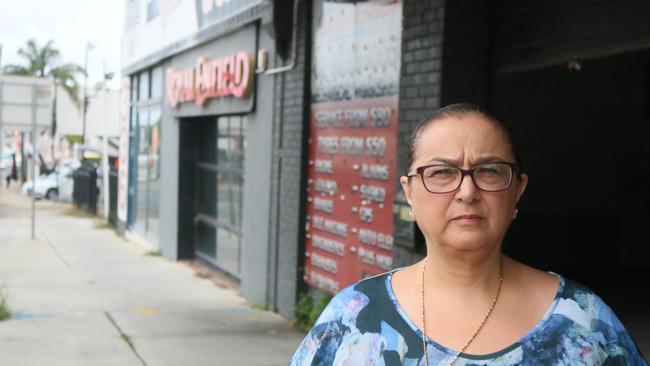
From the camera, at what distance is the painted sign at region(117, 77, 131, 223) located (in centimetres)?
1769

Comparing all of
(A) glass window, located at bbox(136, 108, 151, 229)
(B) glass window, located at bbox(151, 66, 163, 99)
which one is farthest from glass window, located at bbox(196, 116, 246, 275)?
(A) glass window, located at bbox(136, 108, 151, 229)

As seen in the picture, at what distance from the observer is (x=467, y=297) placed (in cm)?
193

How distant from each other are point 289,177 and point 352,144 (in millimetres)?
1404

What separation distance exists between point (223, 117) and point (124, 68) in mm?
6500

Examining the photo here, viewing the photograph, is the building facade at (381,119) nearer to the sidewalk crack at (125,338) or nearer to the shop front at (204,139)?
the shop front at (204,139)

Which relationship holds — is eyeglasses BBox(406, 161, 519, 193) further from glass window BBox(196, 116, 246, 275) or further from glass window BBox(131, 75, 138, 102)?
glass window BBox(131, 75, 138, 102)

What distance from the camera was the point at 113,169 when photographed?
70.2 ft

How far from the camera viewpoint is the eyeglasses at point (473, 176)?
6.20 feet

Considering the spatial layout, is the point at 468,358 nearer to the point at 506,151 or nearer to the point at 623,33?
the point at 506,151

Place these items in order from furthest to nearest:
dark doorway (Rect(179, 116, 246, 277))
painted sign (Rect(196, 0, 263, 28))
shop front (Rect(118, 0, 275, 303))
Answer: dark doorway (Rect(179, 116, 246, 277)) → painted sign (Rect(196, 0, 263, 28)) → shop front (Rect(118, 0, 275, 303))

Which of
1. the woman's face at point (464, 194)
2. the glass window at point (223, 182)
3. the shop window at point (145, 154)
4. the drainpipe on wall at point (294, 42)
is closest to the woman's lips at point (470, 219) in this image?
the woman's face at point (464, 194)

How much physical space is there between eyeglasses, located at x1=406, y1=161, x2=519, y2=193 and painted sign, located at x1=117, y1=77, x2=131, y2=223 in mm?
16155

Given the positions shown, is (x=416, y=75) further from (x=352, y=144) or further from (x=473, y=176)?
(x=473, y=176)

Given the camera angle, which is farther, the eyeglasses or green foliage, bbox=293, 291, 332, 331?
green foliage, bbox=293, 291, 332, 331
